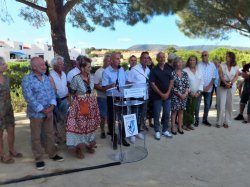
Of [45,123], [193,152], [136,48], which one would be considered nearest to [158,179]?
[193,152]

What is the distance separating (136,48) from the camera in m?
22.8

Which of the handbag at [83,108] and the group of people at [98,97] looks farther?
the handbag at [83,108]

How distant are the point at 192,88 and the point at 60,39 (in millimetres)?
3900

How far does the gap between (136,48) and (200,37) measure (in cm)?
669

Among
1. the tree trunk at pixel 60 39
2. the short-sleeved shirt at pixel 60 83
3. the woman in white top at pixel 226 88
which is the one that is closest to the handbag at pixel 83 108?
the short-sleeved shirt at pixel 60 83

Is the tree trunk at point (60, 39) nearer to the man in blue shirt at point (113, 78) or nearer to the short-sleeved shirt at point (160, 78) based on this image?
the man in blue shirt at point (113, 78)

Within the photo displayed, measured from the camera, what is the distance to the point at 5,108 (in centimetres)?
486

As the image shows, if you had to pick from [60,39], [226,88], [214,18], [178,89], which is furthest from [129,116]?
Result: [214,18]

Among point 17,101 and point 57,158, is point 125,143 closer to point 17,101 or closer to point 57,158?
point 57,158

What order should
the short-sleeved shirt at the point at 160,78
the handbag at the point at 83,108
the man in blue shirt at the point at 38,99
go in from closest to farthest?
the man in blue shirt at the point at 38,99, the handbag at the point at 83,108, the short-sleeved shirt at the point at 160,78

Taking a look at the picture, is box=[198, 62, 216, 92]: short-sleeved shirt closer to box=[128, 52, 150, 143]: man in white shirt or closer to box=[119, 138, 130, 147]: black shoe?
box=[128, 52, 150, 143]: man in white shirt

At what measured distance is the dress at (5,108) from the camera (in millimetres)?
4812

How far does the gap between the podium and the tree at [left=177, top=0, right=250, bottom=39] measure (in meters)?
7.16

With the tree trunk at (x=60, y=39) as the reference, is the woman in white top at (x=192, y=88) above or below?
below
